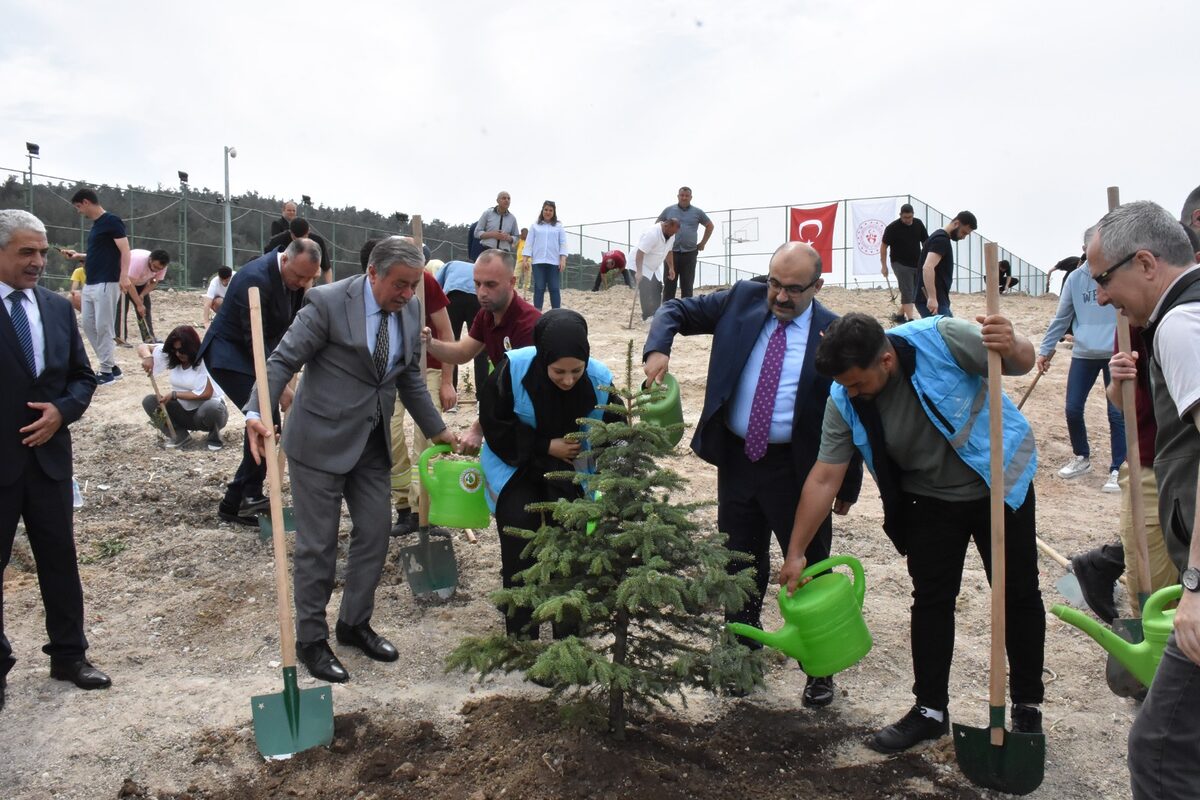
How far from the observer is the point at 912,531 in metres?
3.60

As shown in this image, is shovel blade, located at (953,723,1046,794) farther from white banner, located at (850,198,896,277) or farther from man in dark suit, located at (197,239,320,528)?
white banner, located at (850,198,896,277)

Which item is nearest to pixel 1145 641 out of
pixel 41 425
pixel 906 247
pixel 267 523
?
pixel 41 425

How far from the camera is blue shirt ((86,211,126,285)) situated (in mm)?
9462

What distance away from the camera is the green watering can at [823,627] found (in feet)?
11.4

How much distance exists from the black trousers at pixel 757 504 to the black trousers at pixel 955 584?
1.52 feet

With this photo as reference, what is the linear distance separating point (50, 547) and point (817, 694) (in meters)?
3.39

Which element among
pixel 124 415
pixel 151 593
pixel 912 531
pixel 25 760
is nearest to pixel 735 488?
pixel 912 531

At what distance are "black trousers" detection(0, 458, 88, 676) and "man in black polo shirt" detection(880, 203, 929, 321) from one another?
10191mm

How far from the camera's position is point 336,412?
166 inches

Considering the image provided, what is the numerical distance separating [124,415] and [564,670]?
789 centimetres

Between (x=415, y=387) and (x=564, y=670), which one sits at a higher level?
(x=415, y=387)

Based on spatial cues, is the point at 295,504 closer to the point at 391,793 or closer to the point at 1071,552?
the point at 391,793

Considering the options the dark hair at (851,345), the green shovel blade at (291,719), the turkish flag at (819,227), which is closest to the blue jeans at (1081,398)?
the dark hair at (851,345)

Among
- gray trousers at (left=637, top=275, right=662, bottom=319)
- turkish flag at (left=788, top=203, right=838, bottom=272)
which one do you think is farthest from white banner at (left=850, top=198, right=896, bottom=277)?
gray trousers at (left=637, top=275, right=662, bottom=319)
